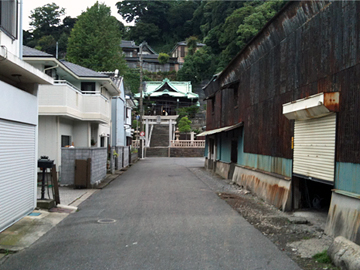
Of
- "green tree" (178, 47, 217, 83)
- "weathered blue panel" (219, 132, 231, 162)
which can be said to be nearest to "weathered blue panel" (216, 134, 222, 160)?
"weathered blue panel" (219, 132, 231, 162)

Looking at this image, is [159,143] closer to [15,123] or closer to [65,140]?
[65,140]

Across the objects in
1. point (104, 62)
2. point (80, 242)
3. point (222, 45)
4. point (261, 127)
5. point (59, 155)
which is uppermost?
point (222, 45)

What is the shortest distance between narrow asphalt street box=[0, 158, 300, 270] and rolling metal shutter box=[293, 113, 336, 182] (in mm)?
2072

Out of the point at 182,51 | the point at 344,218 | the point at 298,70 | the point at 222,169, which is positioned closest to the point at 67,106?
the point at 222,169

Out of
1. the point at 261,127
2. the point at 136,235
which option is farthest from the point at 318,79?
the point at 136,235

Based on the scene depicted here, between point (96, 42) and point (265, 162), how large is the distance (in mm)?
29138

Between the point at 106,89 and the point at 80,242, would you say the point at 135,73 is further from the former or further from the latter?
the point at 80,242

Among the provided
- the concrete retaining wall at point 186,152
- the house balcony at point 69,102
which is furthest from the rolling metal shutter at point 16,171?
the concrete retaining wall at point 186,152

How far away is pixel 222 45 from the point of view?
190 feet

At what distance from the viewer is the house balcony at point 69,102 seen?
1546cm

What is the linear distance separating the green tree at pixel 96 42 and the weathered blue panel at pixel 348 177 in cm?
3264

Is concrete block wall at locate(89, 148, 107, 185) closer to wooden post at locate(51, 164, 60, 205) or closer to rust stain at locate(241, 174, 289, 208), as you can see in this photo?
wooden post at locate(51, 164, 60, 205)

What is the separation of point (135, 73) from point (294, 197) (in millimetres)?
52161

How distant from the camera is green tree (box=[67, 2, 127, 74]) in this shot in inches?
1443
